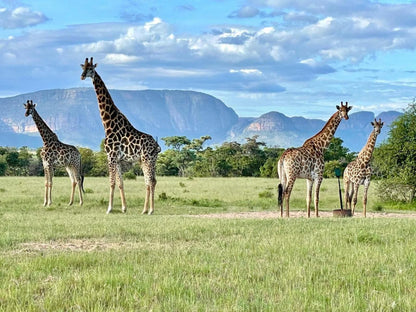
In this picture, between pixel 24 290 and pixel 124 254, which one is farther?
pixel 124 254

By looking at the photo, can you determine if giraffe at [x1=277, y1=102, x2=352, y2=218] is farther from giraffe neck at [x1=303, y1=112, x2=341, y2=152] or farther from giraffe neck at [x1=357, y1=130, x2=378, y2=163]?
giraffe neck at [x1=357, y1=130, x2=378, y2=163]

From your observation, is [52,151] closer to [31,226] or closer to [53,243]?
[31,226]

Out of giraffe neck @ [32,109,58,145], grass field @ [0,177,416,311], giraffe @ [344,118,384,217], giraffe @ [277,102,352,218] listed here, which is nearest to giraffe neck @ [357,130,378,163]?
giraffe @ [344,118,384,217]

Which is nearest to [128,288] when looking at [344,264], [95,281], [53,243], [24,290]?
[95,281]

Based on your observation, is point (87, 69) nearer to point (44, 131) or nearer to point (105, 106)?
point (105, 106)

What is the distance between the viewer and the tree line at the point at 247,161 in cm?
2770

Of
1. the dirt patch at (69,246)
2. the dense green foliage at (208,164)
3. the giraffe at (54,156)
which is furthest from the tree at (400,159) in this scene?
the dense green foliage at (208,164)

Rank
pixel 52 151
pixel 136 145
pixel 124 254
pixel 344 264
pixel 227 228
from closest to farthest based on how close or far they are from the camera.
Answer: pixel 344 264
pixel 124 254
pixel 227 228
pixel 136 145
pixel 52 151

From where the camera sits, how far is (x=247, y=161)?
71938mm

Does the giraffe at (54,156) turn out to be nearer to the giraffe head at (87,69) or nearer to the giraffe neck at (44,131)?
the giraffe neck at (44,131)

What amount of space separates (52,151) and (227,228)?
11.1m

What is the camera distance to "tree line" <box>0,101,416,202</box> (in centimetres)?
2770

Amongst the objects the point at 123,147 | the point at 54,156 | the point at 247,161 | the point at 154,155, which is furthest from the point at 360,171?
the point at 247,161

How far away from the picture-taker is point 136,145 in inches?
770
